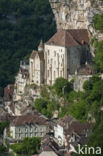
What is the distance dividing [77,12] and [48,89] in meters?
8.91

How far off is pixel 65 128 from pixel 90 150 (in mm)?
9423

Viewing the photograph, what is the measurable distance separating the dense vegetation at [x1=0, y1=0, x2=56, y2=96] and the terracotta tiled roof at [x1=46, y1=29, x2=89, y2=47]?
29811 millimetres

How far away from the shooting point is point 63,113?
315 ft

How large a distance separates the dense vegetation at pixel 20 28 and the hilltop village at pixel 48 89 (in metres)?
25.2

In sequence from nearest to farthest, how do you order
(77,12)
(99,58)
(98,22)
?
1. (99,58)
2. (98,22)
3. (77,12)

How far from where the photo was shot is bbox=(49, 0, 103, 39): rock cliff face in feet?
324

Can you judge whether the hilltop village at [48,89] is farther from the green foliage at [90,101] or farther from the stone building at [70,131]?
the green foliage at [90,101]

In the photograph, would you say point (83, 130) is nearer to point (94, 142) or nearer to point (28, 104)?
point (94, 142)

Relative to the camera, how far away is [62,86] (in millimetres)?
96188

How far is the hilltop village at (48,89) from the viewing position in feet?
290

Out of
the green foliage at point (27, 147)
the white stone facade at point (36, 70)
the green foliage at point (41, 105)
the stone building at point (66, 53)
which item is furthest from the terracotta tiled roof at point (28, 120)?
the white stone facade at point (36, 70)

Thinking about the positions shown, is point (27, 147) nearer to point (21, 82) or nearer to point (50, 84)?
point (50, 84)

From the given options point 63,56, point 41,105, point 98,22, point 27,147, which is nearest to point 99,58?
point 63,56

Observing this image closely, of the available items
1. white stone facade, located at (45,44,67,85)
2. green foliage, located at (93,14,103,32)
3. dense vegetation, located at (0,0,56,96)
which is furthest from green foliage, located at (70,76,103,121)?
dense vegetation, located at (0,0,56,96)
